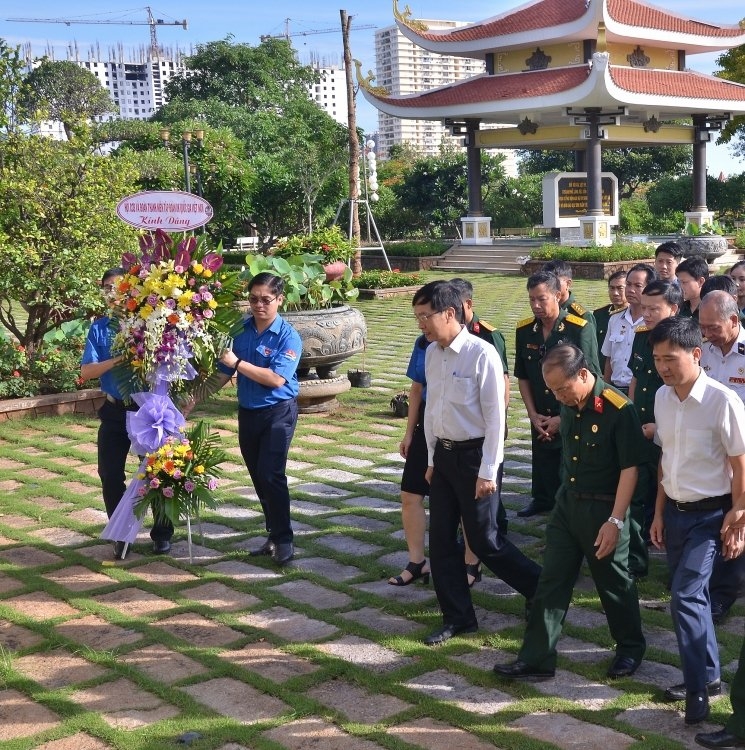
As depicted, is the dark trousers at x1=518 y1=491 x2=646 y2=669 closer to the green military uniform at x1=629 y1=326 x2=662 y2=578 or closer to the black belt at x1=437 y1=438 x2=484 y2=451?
the black belt at x1=437 y1=438 x2=484 y2=451

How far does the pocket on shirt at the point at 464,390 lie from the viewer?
4.17 metres

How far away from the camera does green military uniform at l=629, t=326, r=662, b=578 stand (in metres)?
4.83

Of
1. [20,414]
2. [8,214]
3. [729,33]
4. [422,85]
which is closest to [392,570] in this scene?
[20,414]

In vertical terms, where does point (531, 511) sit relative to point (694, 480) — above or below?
below

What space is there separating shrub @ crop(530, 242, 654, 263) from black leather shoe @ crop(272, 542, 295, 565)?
1586cm

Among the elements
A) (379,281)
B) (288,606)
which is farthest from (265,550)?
(379,281)

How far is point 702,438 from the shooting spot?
11.9 feet

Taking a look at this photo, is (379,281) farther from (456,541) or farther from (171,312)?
(456,541)

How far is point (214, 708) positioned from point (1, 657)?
3.76 ft

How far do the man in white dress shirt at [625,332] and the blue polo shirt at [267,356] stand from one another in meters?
2.03

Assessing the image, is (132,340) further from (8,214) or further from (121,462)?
(8,214)

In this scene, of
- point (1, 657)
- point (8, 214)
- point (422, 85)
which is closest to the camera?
point (1, 657)

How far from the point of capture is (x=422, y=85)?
154 metres

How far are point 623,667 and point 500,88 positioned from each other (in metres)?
22.1
